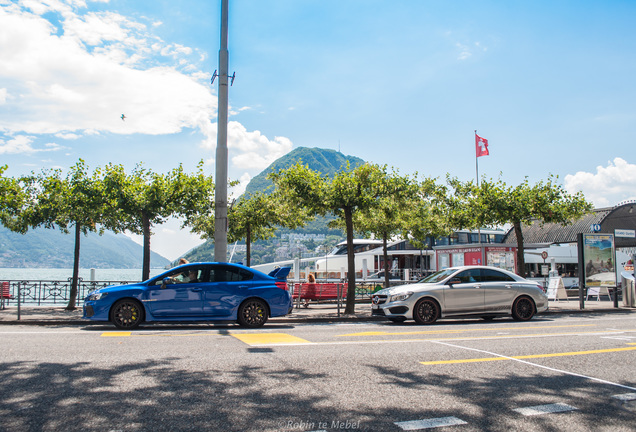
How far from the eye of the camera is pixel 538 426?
4.27 meters

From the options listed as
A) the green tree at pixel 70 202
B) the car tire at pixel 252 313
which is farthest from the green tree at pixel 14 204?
the car tire at pixel 252 313

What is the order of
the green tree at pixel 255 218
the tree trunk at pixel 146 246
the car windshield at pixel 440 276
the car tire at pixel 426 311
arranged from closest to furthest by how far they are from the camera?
the car tire at pixel 426 311 → the car windshield at pixel 440 276 → the tree trunk at pixel 146 246 → the green tree at pixel 255 218

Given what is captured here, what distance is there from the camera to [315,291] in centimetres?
2131

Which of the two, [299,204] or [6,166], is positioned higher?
[6,166]

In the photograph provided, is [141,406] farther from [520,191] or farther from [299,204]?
[520,191]

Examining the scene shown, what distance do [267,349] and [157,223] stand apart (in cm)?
1287

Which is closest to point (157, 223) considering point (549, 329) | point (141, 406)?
point (549, 329)

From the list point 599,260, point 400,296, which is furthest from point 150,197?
point 599,260

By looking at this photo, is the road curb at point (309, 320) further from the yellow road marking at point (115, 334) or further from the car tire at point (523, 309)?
the car tire at point (523, 309)

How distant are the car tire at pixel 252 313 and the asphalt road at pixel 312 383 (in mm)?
1792

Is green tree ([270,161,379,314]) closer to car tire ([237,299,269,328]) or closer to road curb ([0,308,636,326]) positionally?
road curb ([0,308,636,326])

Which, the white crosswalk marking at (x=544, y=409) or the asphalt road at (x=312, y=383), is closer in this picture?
the asphalt road at (x=312, y=383)

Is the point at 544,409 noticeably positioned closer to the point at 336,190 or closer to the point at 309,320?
the point at 309,320

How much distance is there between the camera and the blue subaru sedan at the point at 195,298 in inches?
442
